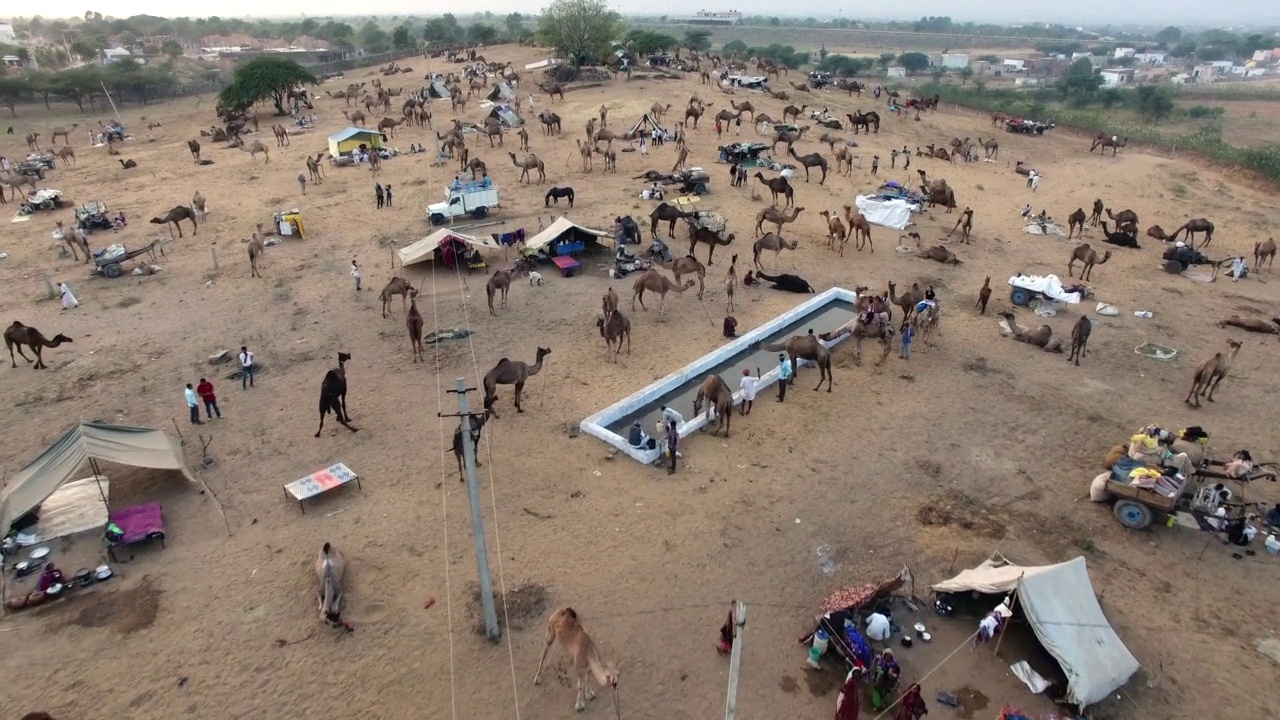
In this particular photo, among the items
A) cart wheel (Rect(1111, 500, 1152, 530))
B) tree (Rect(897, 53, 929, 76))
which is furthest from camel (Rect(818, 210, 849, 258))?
tree (Rect(897, 53, 929, 76))

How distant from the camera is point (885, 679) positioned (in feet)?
27.5

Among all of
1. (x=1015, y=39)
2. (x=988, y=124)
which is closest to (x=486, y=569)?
(x=988, y=124)

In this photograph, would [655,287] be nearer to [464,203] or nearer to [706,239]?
[706,239]

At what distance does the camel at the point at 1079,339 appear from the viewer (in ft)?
52.9

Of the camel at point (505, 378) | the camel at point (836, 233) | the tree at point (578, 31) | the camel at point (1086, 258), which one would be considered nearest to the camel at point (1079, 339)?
the camel at point (1086, 258)

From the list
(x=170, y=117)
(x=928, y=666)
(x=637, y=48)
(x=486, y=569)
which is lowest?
(x=928, y=666)

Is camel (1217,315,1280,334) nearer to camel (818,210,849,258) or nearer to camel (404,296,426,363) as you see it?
camel (818,210,849,258)

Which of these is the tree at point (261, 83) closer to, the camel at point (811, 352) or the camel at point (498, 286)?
the camel at point (498, 286)

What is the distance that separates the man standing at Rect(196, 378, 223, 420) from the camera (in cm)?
1355

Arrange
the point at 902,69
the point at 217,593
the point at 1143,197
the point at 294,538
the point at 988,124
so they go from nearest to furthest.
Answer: the point at 217,593
the point at 294,538
the point at 1143,197
the point at 988,124
the point at 902,69

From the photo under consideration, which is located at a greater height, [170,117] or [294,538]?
[170,117]

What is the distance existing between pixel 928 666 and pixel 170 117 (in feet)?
182

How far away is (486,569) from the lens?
8641 millimetres

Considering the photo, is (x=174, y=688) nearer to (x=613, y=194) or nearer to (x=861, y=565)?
(x=861, y=565)
